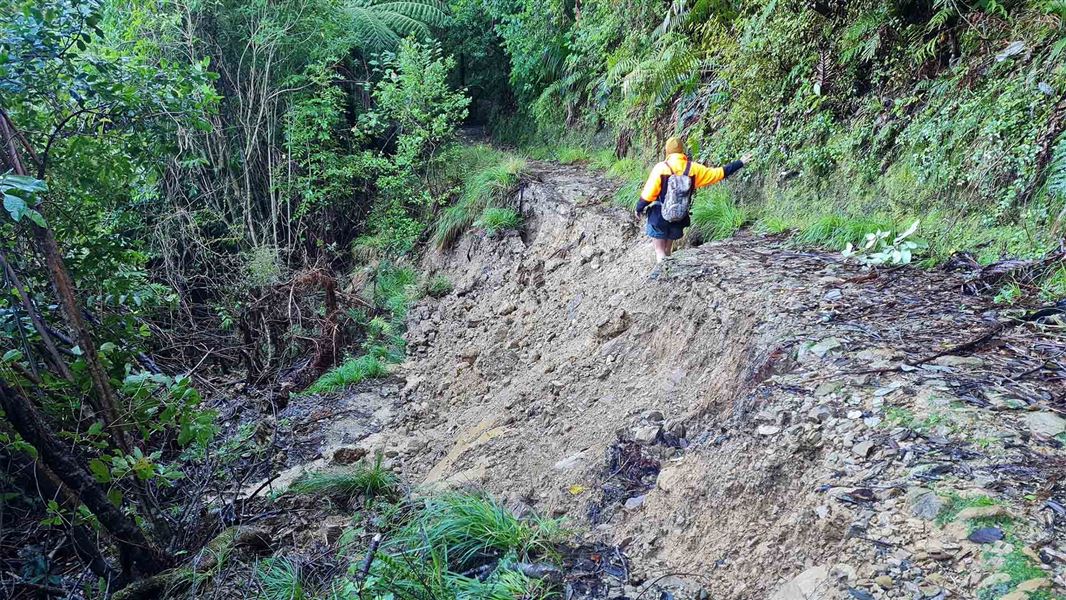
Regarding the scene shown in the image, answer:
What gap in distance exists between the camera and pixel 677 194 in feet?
21.0

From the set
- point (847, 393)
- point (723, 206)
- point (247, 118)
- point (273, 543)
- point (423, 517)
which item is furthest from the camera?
point (247, 118)

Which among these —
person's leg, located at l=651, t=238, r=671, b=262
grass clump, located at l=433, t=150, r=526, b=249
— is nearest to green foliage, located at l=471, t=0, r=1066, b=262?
person's leg, located at l=651, t=238, r=671, b=262

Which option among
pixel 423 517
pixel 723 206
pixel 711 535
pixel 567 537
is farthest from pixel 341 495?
pixel 723 206

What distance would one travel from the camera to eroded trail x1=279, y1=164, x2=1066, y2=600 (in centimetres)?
260

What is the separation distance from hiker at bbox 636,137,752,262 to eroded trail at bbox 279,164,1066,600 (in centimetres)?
34

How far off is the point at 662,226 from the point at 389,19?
379 inches

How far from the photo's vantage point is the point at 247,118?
11.3 metres

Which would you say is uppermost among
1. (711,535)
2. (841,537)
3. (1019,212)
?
(1019,212)

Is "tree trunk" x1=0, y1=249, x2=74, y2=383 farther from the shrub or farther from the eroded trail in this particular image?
the shrub

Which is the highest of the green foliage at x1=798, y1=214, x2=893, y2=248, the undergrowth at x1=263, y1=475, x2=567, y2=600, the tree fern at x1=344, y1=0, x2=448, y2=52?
the tree fern at x1=344, y1=0, x2=448, y2=52

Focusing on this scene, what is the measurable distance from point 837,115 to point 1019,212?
228 centimetres

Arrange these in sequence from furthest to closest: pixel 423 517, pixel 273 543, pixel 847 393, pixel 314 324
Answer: pixel 314 324 < pixel 273 543 < pixel 423 517 < pixel 847 393

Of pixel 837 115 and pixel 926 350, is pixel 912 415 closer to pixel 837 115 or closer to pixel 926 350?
pixel 926 350

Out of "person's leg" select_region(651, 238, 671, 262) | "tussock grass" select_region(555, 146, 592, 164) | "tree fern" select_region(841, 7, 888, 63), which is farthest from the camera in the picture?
"tussock grass" select_region(555, 146, 592, 164)
